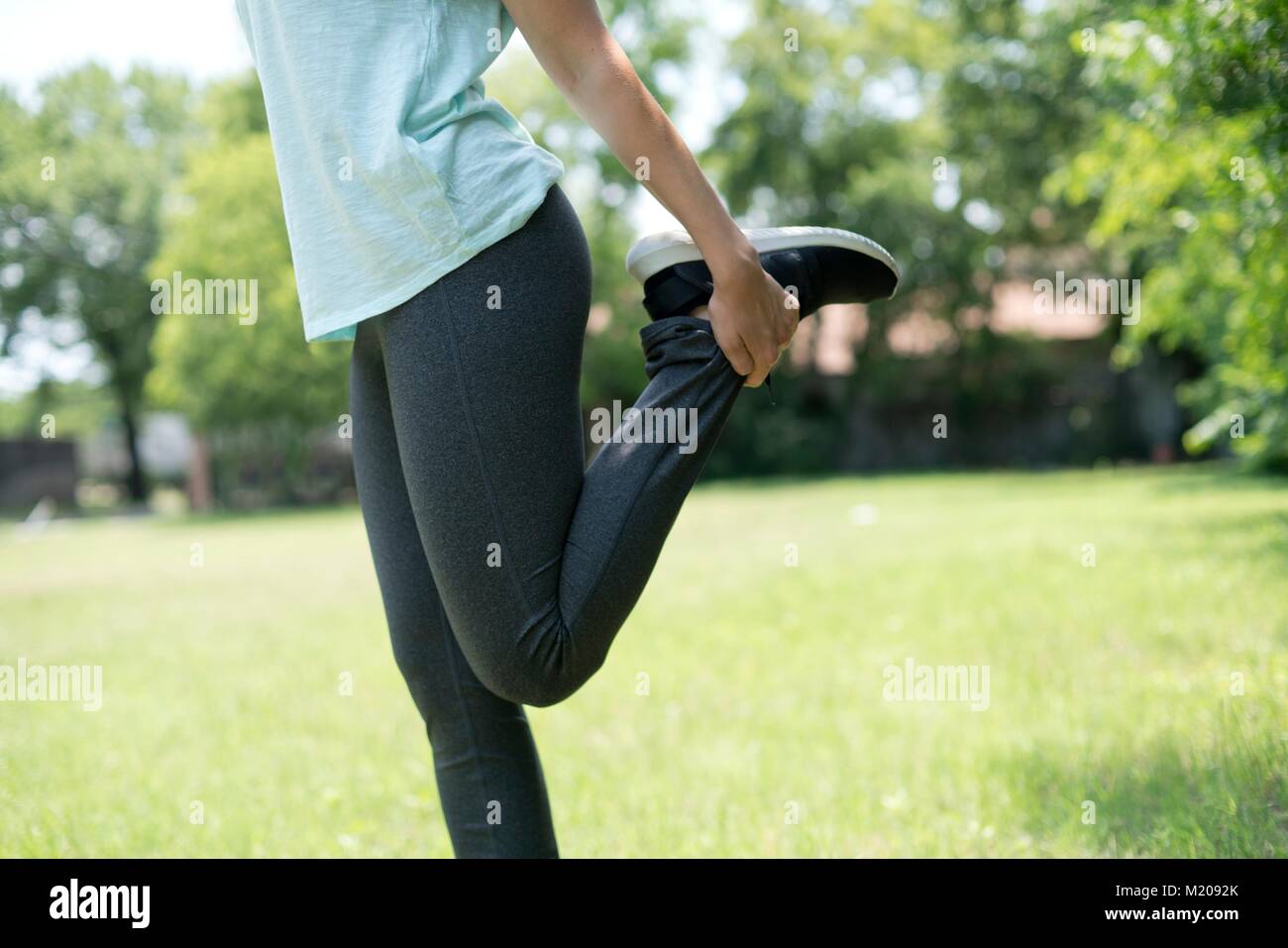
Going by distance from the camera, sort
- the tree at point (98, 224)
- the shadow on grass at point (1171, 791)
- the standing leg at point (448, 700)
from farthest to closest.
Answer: the tree at point (98, 224), the shadow on grass at point (1171, 791), the standing leg at point (448, 700)

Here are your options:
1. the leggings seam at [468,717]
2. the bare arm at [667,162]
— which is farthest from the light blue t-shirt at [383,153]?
the leggings seam at [468,717]

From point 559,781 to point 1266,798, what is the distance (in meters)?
1.74

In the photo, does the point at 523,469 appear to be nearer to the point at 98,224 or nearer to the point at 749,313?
the point at 749,313

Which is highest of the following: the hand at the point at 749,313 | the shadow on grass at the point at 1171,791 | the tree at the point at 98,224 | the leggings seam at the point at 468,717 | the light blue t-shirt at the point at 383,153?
the tree at the point at 98,224

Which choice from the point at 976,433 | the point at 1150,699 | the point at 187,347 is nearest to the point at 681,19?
the point at 976,433

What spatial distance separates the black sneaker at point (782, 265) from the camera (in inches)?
55.5

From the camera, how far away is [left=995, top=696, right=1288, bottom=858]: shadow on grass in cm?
203

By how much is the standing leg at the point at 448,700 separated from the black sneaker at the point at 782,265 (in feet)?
1.36

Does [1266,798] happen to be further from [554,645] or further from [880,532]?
[880,532]

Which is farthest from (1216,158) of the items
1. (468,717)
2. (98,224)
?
(98,224)

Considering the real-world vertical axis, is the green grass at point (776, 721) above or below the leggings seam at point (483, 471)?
below

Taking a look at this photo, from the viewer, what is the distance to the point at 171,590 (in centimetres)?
914

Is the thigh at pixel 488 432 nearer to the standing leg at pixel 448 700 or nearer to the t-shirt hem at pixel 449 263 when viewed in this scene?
the t-shirt hem at pixel 449 263

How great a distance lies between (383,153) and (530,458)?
0.42 metres
